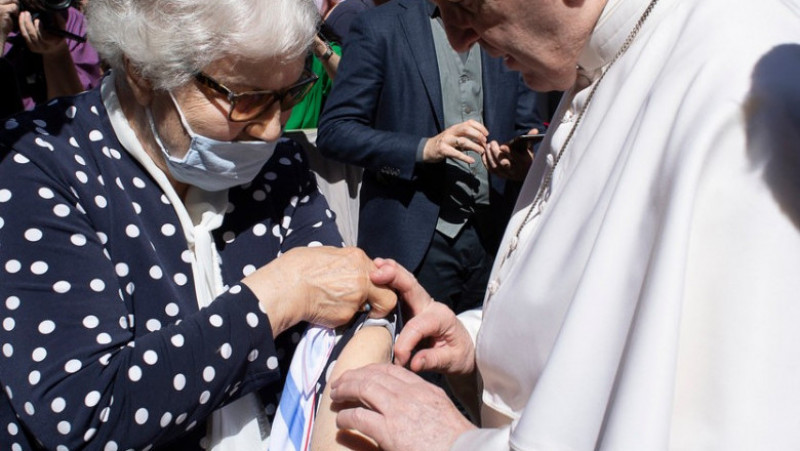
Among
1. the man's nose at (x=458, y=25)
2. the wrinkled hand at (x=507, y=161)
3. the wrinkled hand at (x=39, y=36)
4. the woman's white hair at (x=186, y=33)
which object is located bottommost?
the wrinkled hand at (x=507, y=161)

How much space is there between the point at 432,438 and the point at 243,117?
954 millimetres

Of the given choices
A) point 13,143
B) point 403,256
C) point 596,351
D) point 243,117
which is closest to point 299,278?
point 243,117

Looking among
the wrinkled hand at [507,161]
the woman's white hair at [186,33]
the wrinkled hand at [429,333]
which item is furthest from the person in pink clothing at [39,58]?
the wrinkled hand at [429,333]

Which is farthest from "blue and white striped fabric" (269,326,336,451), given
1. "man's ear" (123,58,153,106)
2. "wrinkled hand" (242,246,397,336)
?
"man's ear" (123,58,153,106)

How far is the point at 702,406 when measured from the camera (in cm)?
111

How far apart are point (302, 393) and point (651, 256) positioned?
94cm

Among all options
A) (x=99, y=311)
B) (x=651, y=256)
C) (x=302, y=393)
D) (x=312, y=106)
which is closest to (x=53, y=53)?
(x=312, y=106)

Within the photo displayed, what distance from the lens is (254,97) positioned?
194 centimetres

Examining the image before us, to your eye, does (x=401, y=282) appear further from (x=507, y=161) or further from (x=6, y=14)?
(x=6, y=14)

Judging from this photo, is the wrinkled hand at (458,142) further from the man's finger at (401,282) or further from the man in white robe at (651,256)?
the man in white robe at (651,256)

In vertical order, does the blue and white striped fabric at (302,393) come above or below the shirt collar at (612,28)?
below

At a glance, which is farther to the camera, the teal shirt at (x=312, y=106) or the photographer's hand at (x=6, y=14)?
the teal shirt at (x=312, y=106)

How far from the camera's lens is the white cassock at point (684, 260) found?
1051 millimetres

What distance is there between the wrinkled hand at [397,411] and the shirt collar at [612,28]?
2.54 feet
